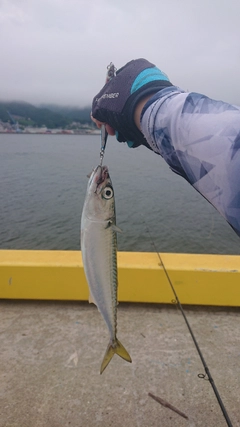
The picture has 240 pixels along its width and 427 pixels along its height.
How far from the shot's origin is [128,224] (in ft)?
51.2

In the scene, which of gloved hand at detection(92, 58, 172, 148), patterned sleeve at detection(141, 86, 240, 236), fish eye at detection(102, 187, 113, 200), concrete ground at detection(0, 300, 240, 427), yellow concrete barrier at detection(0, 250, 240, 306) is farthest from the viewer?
yellow concrete barrier at detection(0, 250, 240, 306)

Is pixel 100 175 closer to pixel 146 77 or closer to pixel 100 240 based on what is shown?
pixel 100 240

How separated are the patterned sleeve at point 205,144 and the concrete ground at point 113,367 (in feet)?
7.70

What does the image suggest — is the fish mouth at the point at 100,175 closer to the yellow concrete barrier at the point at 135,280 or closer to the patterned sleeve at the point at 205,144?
the patterned sleeve at the point at 205,144

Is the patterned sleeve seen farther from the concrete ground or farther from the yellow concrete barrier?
the yellow concrete barrier

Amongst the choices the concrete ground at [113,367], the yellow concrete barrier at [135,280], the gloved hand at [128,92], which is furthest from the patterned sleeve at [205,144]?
the yellow concrete barrier at [135,280]

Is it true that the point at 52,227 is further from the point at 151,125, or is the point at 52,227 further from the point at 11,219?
the point at 151,125

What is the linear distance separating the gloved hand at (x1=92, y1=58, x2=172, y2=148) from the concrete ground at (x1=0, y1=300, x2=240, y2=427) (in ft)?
7.72

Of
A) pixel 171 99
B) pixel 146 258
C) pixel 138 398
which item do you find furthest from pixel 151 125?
pixel 146 258

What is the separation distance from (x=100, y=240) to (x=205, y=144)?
2.86ft

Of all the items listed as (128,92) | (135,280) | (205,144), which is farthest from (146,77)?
(135,280)

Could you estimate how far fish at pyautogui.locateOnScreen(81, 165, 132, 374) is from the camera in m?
1.79

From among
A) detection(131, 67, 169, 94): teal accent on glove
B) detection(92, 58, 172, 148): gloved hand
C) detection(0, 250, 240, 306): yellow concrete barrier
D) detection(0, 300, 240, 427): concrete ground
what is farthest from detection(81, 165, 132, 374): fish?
detection(0, 250, 240, 306): yellow concrete barrier

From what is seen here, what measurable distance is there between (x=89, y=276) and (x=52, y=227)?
44.7 ft
